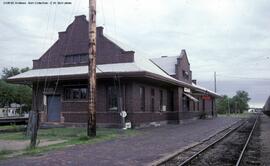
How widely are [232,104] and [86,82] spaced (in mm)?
111795

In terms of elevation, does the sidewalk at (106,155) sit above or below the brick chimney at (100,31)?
below

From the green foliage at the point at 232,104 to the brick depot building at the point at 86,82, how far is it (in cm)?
6982

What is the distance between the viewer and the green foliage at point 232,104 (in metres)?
116

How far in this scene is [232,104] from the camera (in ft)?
→ 432

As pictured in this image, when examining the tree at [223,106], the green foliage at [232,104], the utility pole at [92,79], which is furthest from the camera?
the green foliage at [232,104]

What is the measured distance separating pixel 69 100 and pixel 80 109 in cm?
123

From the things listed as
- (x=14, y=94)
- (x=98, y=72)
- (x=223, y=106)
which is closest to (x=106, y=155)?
(x=98, y=72)

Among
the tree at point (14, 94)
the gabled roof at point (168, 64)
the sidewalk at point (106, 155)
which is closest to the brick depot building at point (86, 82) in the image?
the gabled roof at point (168, 64)

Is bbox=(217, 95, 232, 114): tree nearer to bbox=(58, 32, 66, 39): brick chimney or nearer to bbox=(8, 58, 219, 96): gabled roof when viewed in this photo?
bbox=(8, 58, 219, 96): gabled roof

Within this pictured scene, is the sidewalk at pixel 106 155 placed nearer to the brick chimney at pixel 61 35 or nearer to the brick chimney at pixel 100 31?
the brick chimney at pixel 100 31

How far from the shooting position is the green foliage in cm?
11601

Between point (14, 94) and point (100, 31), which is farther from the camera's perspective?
point (14, 94)

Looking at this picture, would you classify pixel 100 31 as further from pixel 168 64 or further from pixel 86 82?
pixel 168 64

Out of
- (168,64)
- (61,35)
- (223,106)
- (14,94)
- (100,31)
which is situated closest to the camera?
Answer: (100,31)
